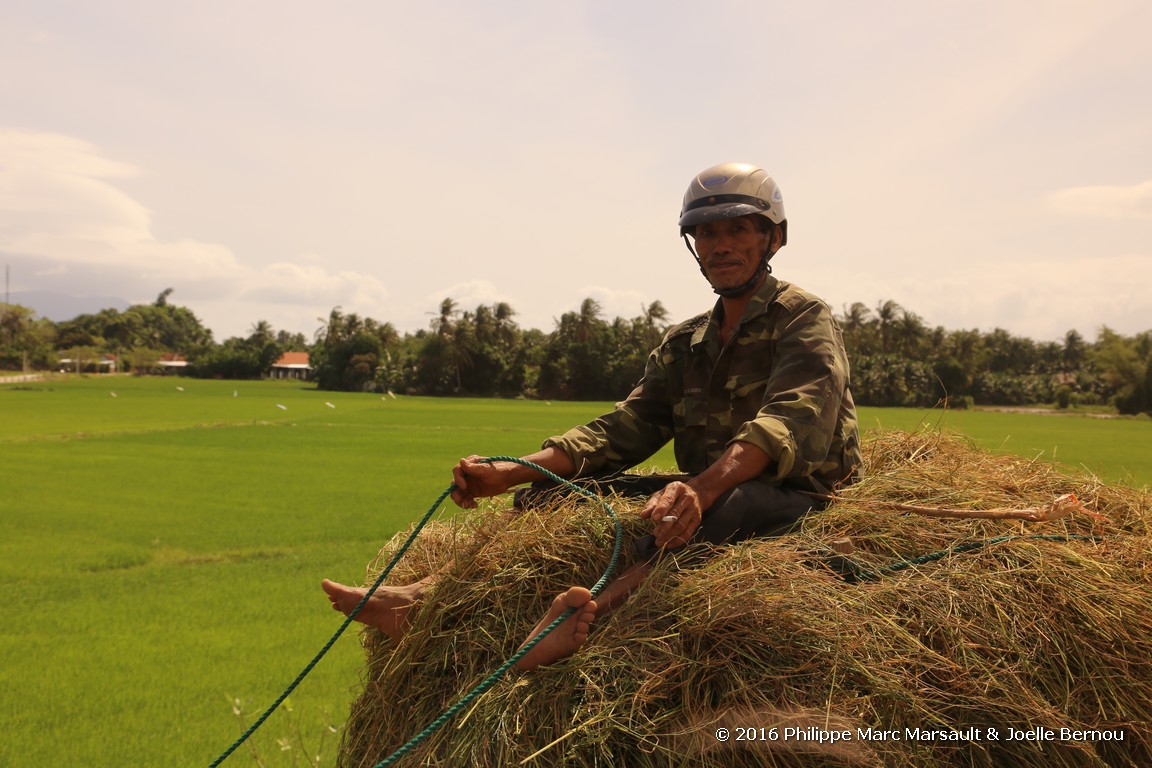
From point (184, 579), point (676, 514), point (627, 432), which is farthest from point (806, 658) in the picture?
point (184, 579)

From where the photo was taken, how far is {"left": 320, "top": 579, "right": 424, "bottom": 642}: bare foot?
2732mm

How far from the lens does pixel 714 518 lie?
98.7 inches

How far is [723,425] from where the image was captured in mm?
3279

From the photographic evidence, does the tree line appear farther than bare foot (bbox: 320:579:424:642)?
Yes

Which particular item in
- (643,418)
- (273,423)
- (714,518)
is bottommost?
Result: (273,423)

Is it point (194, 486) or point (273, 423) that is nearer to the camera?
point (194, 486)

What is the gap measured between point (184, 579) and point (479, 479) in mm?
7770

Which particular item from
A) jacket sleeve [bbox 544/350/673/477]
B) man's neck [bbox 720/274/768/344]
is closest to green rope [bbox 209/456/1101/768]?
jacket sleeve [bbox 544/350/673/477]

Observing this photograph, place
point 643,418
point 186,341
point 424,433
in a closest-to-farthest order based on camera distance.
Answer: point 643,418 < point 424,433 < point 186,341

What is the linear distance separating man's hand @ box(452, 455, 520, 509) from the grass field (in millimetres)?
1523

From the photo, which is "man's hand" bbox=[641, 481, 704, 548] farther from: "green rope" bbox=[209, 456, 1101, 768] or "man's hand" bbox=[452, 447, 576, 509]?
"man's hand" bbox=[452, 447, 576, 509]

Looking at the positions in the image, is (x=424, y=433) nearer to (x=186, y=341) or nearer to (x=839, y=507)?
(x=839, y=507)

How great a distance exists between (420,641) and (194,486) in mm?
15780

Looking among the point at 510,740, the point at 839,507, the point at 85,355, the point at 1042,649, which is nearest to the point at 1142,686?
the point at 1042,649
